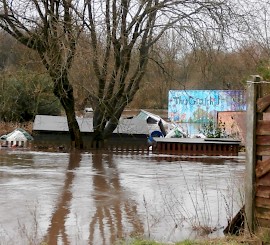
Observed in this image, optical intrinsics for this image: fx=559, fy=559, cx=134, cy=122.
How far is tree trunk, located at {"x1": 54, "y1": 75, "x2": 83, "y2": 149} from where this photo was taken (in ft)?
61.5

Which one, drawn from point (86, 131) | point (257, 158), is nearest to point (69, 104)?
point (86, 131)

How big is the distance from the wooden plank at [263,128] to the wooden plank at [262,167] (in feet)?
1.05

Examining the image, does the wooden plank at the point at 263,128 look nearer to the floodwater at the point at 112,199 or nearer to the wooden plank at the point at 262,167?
the wooden plank at the point at 262,167

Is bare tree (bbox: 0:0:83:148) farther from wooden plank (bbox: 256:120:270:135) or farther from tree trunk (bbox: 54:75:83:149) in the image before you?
wooden plank (bbox: 256:120:270:135)

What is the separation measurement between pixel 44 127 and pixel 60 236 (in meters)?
15.0

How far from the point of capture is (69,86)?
754 inches

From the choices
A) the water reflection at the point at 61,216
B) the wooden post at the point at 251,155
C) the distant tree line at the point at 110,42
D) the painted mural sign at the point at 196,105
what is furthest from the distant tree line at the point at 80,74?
the painted mural sign at the point at 196,105

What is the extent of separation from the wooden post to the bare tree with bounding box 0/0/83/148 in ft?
35.5

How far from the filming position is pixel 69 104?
20.0 meters

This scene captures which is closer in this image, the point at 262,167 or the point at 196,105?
the point at 262,167

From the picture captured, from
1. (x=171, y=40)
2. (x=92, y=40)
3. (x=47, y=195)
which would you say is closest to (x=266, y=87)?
(x=47, y=195)

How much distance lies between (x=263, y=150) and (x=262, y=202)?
0.59m

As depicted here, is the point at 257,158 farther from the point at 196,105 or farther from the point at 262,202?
the point at 196,105

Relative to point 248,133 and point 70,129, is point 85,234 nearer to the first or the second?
point 248,133
